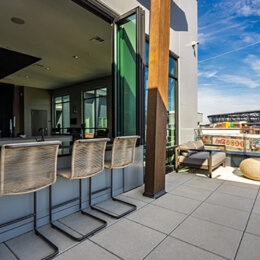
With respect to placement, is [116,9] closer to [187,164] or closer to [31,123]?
[187,164]

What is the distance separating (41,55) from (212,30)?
1097cm

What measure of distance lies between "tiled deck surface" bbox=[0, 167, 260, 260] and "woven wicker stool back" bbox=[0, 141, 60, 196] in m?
0.63

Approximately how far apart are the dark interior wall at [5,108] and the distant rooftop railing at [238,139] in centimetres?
873

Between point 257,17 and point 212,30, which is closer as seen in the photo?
point 257,17

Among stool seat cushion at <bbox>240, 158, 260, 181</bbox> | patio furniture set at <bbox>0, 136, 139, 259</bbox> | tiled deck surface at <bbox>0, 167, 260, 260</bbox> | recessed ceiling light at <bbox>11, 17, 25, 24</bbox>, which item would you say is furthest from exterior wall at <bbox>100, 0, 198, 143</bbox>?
patio furniture set at <bbox>0, 136, 139, 259</bbox>

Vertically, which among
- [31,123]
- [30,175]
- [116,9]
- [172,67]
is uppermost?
[116,9]

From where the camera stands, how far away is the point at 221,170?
5.14 m

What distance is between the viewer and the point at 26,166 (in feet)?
5.68

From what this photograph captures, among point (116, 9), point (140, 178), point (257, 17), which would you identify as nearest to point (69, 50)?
point (116, 9)

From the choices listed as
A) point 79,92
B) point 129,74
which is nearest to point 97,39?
point 129,74

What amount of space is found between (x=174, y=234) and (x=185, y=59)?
5.12m

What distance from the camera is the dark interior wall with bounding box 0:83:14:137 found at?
30.6 feet

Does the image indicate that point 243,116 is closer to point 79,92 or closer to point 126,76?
point 79,92

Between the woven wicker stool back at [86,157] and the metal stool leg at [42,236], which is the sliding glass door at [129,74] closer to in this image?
the woven wicker stool back at [86,157]
